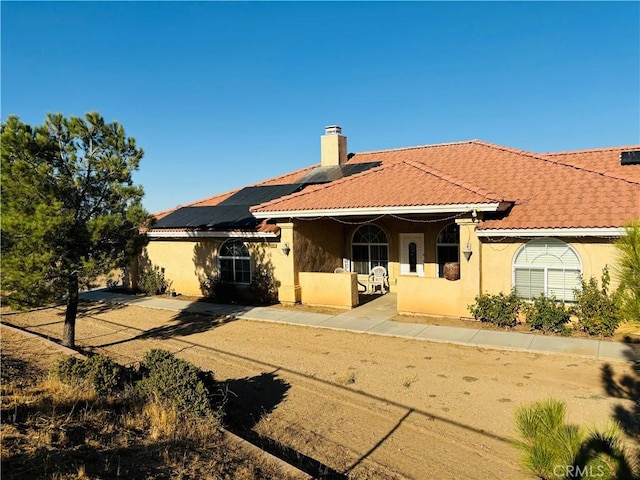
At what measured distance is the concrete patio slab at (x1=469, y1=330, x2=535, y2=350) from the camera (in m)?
10.7

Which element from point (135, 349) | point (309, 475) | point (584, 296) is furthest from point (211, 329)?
point (584, 296)

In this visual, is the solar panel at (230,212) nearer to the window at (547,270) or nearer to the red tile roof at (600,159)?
the window at (547,270)

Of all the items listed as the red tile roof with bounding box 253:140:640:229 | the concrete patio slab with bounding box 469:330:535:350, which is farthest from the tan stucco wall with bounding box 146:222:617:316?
the concrete patio slab with bounding box 469:330:535:350

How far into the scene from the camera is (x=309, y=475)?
504 cm

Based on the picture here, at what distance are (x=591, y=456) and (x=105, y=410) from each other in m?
6.03

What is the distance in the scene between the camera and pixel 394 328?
12.6m

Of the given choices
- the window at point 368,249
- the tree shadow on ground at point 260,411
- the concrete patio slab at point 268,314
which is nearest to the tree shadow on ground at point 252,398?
the tree shadow on ground at point 260,411

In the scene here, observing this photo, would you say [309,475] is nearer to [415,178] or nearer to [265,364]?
[265,364]

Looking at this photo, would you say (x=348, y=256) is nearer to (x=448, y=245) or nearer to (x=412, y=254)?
(x=412, y=254)

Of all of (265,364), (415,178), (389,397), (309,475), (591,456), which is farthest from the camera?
(415,178)

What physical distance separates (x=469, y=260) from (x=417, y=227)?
432 centimetres

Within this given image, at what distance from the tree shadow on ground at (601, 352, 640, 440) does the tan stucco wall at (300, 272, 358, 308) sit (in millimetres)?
7722

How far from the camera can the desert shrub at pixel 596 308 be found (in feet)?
36.7

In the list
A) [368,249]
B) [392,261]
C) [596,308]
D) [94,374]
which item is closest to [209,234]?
[368,249]
